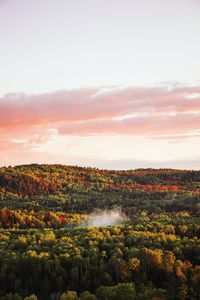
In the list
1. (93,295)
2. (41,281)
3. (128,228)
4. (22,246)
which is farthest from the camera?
(128,228)

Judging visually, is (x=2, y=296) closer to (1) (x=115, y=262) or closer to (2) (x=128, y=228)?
(1) (x=115, y=262)

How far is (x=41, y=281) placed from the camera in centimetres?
14862

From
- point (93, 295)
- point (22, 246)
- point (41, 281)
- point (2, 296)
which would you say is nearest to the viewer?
point (93, 295)

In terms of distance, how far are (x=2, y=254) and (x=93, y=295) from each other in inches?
1878

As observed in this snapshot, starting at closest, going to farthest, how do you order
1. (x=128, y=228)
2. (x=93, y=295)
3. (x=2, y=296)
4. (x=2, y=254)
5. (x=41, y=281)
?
(x=93, y=295) < (x=2, y=296) < (x=41, y=281) < (x=2, y=254) < (x=128, y=228)

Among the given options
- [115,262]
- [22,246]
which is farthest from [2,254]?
[115,262]

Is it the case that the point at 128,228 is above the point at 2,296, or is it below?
above

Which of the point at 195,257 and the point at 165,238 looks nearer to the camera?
the point at 195,257

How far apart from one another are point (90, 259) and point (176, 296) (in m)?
35.0

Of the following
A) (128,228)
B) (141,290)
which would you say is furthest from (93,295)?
(128,228)

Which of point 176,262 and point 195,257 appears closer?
point 176,262

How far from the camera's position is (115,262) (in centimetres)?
14988

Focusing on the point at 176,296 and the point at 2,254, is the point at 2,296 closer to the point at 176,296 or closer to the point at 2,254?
the point at 2,254

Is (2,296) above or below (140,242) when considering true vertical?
below
